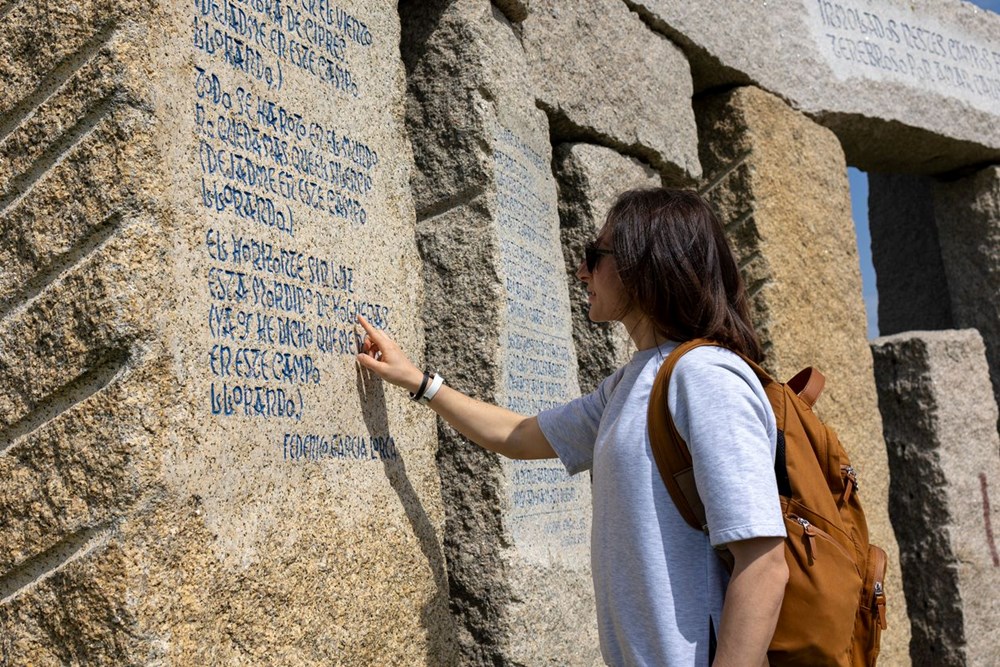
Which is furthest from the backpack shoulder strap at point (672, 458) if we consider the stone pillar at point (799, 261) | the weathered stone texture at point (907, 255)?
the weathered stone texture at point (907, 255)

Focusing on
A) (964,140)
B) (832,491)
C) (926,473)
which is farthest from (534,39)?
(964,140)

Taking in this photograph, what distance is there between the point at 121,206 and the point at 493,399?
3.77 feet

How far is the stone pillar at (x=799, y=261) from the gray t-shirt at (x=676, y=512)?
2541mm

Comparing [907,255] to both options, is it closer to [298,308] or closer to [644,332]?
[644,332]

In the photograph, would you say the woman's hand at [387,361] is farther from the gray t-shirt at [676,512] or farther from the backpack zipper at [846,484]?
the backpack zipper at [846,484]

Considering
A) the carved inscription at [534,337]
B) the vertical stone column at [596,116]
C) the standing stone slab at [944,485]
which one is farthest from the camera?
the standing stone slab at [944,485]

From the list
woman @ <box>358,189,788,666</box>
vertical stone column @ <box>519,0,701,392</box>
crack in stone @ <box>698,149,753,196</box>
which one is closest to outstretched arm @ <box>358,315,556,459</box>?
woman @ <box>358,189,788,666</box>

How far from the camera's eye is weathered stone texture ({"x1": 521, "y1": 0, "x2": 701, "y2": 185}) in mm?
3484

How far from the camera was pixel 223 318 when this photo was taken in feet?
6.38

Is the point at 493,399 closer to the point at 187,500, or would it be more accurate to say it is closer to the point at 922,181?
the point at 187,500

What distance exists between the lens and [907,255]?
6.23 meters

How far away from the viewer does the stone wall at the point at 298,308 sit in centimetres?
176

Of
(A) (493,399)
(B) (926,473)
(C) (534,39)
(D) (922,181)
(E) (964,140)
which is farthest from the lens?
(D) (922,181)

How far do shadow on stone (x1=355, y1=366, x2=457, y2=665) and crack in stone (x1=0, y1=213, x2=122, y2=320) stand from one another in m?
0.68
